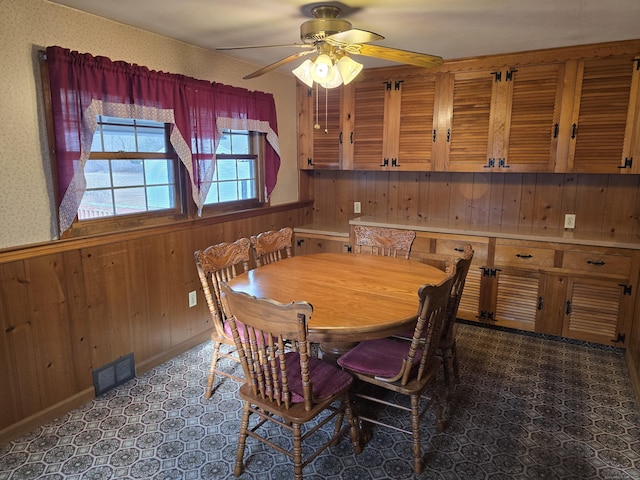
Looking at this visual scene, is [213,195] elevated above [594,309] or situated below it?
above

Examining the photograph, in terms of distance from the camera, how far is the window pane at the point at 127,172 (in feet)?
9.02

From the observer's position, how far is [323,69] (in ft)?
7.05

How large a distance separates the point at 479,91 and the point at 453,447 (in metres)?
2.79

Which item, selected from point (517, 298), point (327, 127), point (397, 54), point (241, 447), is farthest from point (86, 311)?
point (517, 298)

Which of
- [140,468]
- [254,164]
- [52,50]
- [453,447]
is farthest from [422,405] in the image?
[52,50]

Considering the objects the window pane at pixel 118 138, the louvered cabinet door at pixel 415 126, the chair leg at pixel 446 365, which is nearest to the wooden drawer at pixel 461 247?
the louvered cabinet door at pixel 415 126

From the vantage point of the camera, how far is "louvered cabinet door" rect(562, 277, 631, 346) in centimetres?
321

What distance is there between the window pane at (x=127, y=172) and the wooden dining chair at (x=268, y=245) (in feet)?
2.86

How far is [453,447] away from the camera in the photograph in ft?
7.14

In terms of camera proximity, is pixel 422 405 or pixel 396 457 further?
pixel 422 405

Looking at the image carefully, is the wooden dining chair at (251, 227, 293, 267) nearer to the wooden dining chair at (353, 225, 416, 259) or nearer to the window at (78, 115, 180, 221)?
the wooden dining chair at (353, 225, 416, 259)

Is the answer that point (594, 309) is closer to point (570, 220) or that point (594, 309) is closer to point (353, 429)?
point (570, 220)

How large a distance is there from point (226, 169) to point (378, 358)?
2202 millimetres

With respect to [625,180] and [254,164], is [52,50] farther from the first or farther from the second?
[625,180]
